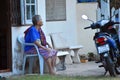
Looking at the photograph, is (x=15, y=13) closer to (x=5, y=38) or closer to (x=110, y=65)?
(x=5, y=38)

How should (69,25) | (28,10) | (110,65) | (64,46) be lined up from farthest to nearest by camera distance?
1. (69,25)
2. (64,46)
3. (28,10)
4. (110,65)

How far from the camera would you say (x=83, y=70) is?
11906 millimetres

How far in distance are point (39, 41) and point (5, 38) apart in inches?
49.7

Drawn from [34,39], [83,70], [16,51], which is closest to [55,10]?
[83,70]

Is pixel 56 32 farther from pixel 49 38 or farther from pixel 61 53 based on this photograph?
pixel 61 53

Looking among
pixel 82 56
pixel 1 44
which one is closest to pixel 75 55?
pixel 82 56

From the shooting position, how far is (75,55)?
13.7 m

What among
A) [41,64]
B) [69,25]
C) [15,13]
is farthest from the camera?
[69,25]

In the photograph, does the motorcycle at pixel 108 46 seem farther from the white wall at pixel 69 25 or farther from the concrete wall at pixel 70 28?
the white wall at pixel 69 25

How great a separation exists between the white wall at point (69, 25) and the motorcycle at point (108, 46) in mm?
3425

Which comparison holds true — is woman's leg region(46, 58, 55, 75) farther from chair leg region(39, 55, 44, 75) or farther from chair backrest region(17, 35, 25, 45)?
chair backrest region(17, 35, 25, 45)

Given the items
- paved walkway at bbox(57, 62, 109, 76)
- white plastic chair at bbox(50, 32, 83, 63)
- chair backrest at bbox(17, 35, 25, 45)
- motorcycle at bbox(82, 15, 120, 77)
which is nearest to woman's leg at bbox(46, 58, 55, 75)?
paved walkway at bbox(57, 62, 109, 76)

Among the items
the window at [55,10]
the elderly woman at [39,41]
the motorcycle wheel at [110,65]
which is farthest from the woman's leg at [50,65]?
the window at [55,10]

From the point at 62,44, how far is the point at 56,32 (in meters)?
0.63
